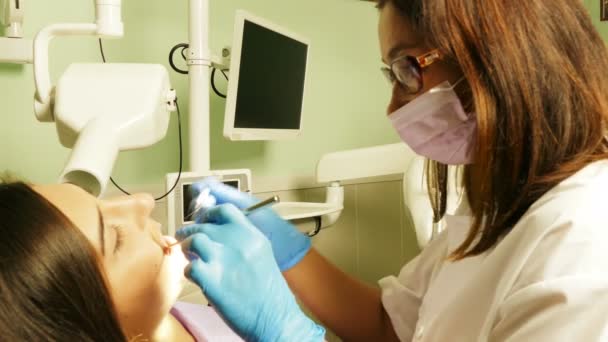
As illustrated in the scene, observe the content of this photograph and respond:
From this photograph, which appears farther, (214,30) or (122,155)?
(214,30)

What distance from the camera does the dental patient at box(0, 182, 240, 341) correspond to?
723 mm

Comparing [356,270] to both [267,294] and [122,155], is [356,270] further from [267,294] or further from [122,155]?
[267,294]

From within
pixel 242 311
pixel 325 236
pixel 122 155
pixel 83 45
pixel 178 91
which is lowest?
pixel 325 236

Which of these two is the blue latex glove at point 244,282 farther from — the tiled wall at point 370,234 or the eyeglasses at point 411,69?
the tiled wall at point 370,234

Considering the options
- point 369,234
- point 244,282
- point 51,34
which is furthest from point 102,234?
point 369,234

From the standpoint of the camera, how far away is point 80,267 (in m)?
0.79


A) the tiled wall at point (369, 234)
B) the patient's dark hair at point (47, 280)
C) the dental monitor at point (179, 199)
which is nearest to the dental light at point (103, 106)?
the patient's dark hair at point (47, 280)

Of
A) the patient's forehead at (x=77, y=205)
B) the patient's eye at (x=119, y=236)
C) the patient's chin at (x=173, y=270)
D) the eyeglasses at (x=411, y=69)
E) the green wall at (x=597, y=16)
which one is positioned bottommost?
the patient's chin at (x=173, y=270)

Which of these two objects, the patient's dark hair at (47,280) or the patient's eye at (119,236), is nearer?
the patient's dark hair at (47,280)

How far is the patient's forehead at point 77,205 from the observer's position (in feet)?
2.97

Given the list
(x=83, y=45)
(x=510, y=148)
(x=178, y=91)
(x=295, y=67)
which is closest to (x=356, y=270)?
(x=295, y=67)

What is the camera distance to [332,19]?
243 centimetres

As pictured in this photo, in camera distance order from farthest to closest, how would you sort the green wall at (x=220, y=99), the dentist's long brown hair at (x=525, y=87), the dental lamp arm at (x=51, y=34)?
the green wall at (x=220, y=99) → the dental lamp arm at (x=51, y=34) → the dentist's long brown hair at (x=525, y=87)

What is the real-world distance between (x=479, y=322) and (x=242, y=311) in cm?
40
